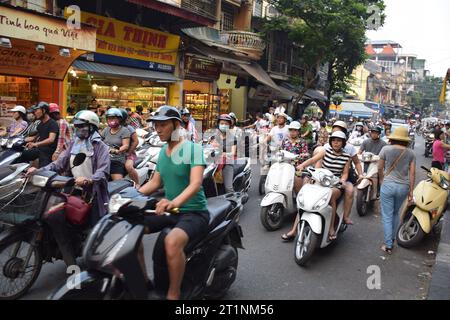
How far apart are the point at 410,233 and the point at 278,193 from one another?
194cm

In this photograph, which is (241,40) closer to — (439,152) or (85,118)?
(439,152)

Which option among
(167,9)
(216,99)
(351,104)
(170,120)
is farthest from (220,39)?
(351,104)

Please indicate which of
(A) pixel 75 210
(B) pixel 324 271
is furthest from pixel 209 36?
(A) pixel 75 210

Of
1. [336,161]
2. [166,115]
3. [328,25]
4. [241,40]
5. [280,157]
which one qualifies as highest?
[328,25]

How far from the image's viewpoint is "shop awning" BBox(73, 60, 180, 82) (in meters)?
12.6

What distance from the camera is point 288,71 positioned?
27.3 meters

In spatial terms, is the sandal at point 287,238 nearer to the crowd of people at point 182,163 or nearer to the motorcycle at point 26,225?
the crowd of people at point 182,163

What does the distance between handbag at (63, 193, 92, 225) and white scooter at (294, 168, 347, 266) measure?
2.49m

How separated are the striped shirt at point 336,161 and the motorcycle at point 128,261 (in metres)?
2.67

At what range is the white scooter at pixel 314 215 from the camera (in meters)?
4.74

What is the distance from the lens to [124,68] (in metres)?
14.3

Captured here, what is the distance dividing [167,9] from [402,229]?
36.3ft

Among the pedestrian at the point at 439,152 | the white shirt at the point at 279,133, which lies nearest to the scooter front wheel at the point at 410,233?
the white shirt at the point at 279,133

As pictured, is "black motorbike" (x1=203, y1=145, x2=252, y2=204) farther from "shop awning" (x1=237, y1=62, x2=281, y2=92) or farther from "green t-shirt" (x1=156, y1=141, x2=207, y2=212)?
"shop awning" (x1=237, y1=62, x2=281, y2=92)
